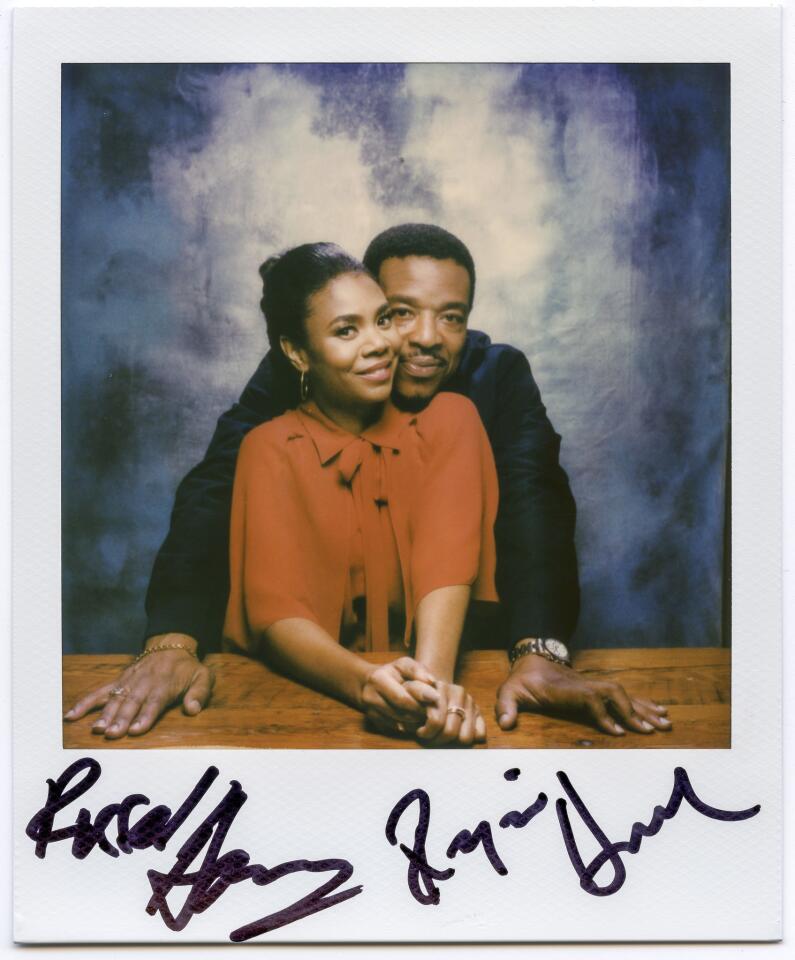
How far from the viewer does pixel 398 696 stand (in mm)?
1374

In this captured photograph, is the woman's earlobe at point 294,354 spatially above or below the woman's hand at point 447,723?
above

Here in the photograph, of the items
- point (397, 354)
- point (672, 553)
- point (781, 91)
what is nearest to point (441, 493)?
point (397, 354)

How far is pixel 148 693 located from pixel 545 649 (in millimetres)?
584

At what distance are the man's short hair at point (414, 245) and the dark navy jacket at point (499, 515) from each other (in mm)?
123

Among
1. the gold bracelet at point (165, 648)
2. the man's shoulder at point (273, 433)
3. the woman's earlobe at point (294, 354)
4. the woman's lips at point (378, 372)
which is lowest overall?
the gold bracelet at point (165, 648)

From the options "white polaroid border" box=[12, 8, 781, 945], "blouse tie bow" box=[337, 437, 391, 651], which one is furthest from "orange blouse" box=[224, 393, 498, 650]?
"white polaroid border" box=[12, 8, 781, 945]

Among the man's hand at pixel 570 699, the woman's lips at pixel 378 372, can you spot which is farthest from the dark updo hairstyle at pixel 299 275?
the man's hand at pixel 570 699

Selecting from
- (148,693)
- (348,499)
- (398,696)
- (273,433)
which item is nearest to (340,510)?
(348,499)

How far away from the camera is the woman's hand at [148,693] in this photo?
4.60 feet
